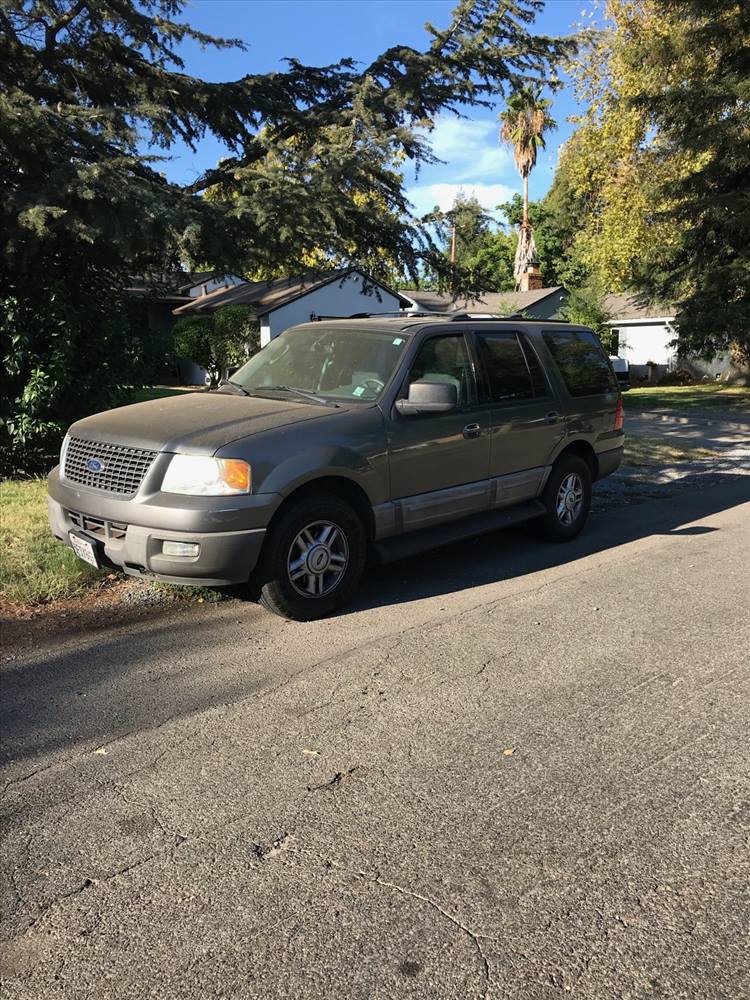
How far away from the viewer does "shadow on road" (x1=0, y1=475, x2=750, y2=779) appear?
382 cm

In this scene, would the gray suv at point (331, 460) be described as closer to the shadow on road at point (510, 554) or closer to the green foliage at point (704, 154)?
the shadow on road at point (510, 554)

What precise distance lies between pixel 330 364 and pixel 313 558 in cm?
168

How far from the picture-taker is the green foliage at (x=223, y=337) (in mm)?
22578

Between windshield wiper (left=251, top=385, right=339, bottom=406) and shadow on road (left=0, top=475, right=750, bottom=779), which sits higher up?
windshield wiper (left=251, top=385, right=339, bottom=406)

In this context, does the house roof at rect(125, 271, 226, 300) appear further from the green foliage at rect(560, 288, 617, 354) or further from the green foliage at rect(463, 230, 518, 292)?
the green foliage at rect(463, 230, 518, 292)

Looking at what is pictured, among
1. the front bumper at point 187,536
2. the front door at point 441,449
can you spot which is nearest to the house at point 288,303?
the front door at point 441,449

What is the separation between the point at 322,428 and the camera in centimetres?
512

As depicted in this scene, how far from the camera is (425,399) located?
17.9ft

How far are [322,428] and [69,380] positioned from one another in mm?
4956

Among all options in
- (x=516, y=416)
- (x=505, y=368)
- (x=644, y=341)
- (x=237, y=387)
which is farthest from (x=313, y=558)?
(x=644, y=341)

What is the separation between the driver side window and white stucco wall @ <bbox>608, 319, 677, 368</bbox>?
32.8m

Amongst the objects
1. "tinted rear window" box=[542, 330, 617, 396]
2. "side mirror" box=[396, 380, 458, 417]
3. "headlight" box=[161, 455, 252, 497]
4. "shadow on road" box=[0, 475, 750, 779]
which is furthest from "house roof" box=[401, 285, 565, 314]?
"headlight" box=[161, 455, 252, 497]

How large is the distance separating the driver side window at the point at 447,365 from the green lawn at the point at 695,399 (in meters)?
16.4

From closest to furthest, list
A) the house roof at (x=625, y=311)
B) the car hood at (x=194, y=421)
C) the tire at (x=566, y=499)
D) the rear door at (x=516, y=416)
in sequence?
the car hood at (x=194, y=421)
the rear door at (x=516, y=416)
the tire at (x=566, y=499)
the house roof at (x=625, y=311)
